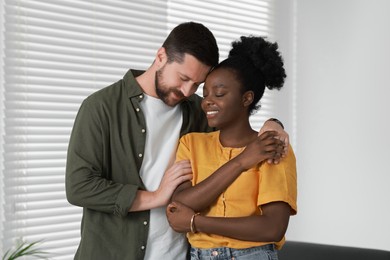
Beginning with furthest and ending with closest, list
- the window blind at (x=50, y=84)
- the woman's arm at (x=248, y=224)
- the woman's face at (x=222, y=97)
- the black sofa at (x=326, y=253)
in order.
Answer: the window blind at (x=50, y=84), the black sofa at (x=326, y=253), the woman's face at (x=222, y=97), the woman's arm at (x=248, y=224)

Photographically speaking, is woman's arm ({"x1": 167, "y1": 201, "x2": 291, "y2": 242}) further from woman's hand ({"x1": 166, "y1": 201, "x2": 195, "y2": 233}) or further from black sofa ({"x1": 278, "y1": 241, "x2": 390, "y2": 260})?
black sofa ({"x1": 278, "y1": 241, "x2": 390, "y2": 260})

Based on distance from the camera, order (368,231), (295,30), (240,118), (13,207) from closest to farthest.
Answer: (240,118)
(13,207)
(368,231)
(295,30)

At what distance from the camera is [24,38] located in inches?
117

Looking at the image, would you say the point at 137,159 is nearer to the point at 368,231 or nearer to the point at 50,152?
the point at 50,152

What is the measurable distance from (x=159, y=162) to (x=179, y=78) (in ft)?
0.87

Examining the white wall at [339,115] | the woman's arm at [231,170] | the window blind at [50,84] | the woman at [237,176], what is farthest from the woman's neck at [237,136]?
the white wall at [339,115]

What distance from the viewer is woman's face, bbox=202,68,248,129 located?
1.88m

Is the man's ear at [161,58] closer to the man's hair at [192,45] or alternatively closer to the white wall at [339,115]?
the man's hair at [192,45]

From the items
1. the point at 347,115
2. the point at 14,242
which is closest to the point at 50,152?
the point at 14,242

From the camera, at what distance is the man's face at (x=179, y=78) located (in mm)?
1914

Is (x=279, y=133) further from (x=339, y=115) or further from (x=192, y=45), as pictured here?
(x=339, y=115)

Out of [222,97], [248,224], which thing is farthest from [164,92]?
[248,224]

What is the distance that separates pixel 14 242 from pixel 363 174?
228cm

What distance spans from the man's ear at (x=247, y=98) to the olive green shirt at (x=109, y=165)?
1.02ft
